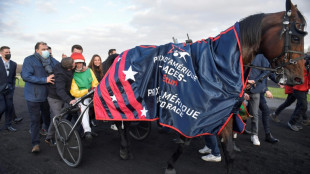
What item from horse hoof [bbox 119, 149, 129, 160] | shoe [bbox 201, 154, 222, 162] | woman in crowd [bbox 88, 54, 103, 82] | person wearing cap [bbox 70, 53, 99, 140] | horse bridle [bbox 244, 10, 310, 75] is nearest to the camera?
horse bridle [bbox 244, 10, 310, 75]

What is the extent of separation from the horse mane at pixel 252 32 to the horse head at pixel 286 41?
0.06m

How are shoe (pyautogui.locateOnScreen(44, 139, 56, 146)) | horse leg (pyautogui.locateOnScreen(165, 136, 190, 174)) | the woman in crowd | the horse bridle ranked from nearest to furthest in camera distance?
the horse bridle < horse leg (pyautogui.locateOnScreen(165, 136, 190, 174)) < shoe (pyautogui.locateOnScreen(44, 139, 56, 146)) < the woman in crowd

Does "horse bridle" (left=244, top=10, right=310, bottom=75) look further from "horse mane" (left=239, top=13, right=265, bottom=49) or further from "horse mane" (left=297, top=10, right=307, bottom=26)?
"horse mane" (left=239, top=13, right=265, bottom=49)

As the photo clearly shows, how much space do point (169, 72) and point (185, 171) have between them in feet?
5.43

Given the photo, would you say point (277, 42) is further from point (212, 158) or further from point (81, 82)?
point (81, 82)

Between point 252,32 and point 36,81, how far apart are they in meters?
3.77

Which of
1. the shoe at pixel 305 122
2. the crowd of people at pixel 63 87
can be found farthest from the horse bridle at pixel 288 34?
the shoe at pixel 305 122

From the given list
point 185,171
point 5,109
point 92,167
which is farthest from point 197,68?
point 5,109

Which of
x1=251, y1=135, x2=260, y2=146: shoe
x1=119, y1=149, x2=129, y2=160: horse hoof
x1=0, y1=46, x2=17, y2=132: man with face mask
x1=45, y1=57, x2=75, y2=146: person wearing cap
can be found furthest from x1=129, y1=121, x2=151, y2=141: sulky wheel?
x1=0, y1=46, x2=17, y2=132: man with face mask

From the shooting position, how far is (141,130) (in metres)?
4.53

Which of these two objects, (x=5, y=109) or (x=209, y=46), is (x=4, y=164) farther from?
(x=209, y=46)

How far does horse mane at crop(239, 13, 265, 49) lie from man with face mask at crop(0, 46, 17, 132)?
228 inches

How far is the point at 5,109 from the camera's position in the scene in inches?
198

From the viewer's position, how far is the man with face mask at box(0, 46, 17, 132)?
16.4ft
